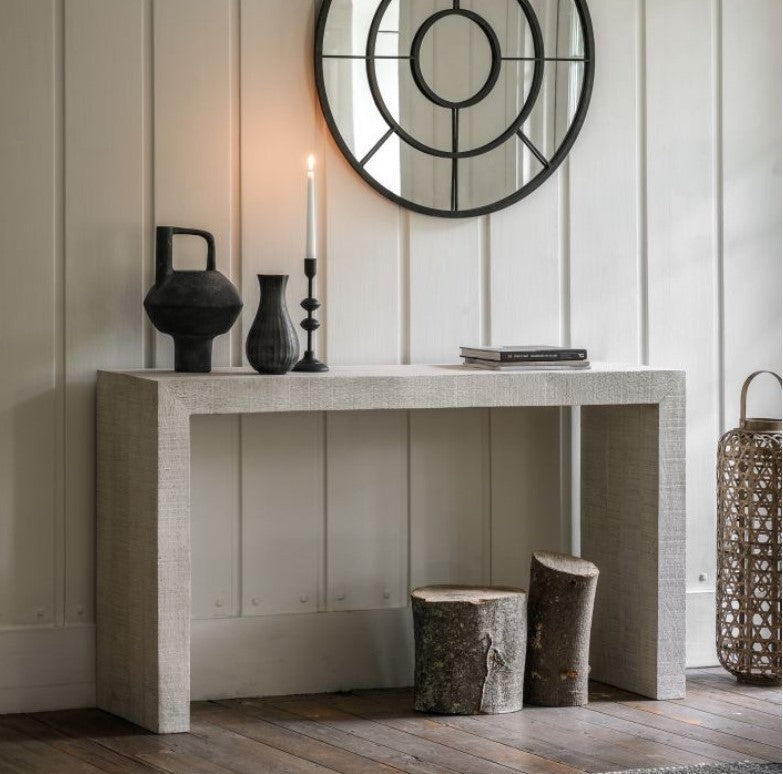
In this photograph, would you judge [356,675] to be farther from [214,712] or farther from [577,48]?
[577,48]

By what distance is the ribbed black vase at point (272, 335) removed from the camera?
3.02 metres

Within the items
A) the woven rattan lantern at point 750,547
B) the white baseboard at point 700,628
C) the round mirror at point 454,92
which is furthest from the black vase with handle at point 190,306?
the white baseboard at point 700,628

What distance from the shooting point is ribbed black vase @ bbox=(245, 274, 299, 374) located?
9.90 feet

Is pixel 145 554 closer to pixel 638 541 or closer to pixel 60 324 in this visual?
pixel 60 324

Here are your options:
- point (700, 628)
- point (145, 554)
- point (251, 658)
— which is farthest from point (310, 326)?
point (700, 628)

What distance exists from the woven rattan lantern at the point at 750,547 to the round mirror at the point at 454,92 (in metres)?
0.83

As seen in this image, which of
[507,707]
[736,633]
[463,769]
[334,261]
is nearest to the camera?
[463,769]

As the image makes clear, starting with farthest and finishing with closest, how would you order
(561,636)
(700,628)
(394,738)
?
(700,628) → (561,636) → (394,738)

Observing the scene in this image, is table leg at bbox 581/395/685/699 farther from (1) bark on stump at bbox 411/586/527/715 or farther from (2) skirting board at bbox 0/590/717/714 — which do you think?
(2) skirting board at bbox 0/590/717/714

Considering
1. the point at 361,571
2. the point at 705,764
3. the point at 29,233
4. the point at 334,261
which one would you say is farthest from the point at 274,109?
the point at 705,764

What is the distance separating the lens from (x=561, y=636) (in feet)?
10.5

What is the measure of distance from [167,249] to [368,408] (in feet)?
1.96

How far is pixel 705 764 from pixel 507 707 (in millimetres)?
526

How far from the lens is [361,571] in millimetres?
3408
